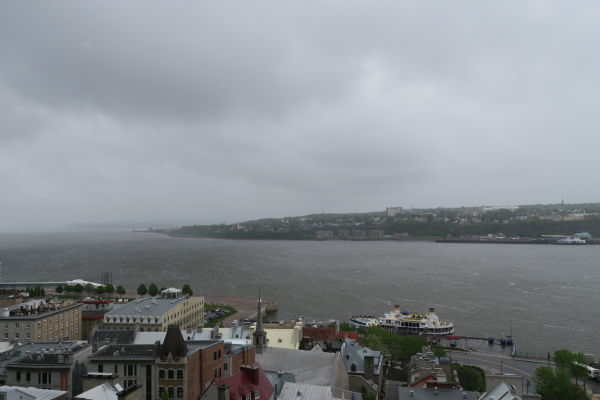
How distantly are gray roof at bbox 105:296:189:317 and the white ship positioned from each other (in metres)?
20.2

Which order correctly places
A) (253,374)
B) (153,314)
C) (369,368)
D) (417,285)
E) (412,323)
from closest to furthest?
(253,374)
(369,368)
(153,314)
(412,323)
(417,285)

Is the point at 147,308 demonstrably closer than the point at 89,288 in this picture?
Yes

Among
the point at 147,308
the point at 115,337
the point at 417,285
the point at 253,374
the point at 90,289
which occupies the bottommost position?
the point at 417,285

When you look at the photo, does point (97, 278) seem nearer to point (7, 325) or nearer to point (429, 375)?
point (7, 325)

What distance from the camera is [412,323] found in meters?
54.4

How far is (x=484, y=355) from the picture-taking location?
43.7 metres

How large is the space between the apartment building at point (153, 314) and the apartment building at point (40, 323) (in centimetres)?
375

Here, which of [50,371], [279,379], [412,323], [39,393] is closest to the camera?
[39,393]

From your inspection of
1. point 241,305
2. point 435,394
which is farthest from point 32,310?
point 435,394

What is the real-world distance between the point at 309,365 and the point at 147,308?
26.5 m

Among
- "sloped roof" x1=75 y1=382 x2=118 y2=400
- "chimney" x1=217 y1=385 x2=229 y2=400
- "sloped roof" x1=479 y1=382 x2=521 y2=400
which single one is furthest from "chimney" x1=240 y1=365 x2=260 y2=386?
"sloped roof" x1=479 y1=382 x2=521 y2=400

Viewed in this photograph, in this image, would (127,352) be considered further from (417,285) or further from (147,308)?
(417,285)

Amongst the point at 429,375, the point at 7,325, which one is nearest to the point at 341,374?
the point at 429,375

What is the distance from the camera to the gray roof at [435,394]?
23062mm
